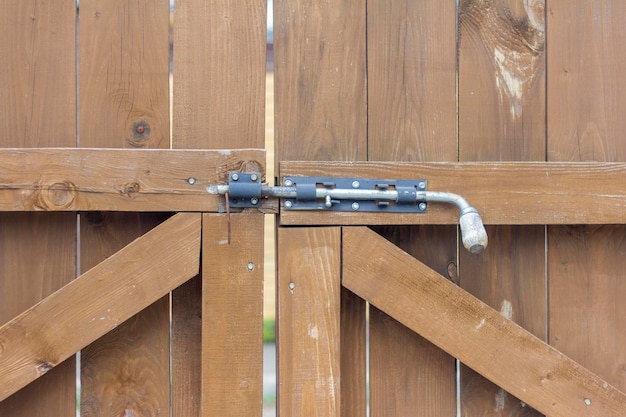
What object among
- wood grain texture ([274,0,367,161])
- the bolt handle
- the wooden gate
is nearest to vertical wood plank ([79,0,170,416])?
the wooden gate

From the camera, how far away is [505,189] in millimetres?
1524

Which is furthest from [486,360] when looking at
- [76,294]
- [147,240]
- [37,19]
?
[37,19]

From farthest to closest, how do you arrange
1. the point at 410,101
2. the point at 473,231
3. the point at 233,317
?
1. the point at 410,101
2. the point at 233,317
3. the point at 473,231

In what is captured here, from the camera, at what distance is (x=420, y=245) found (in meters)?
1.63

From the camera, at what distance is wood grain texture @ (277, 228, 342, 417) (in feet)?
4.92

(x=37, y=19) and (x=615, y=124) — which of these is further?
(x=615, y=124)

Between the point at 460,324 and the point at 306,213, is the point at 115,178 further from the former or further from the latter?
the point at 460,324

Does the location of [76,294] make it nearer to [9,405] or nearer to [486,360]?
[9,405]

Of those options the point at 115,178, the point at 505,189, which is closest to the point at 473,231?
the point at 505,189

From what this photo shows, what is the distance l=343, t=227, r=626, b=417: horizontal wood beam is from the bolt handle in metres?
0.16

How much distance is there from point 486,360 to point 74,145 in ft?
3.80

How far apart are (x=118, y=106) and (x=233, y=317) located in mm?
601

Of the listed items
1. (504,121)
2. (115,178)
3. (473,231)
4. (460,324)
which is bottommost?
(460,324)

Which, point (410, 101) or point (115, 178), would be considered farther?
point (410, 101)
